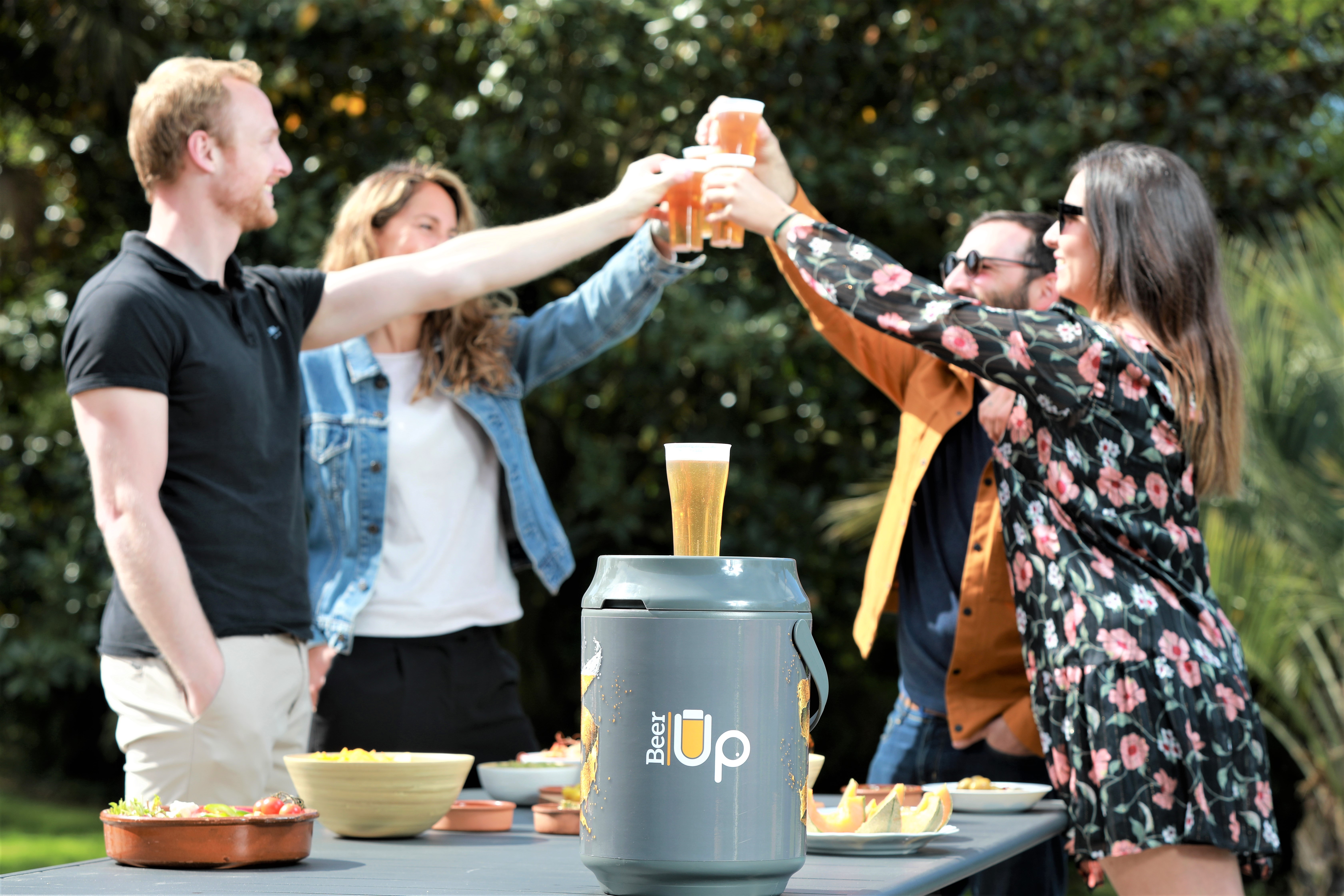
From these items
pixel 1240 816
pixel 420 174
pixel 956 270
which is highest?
pixel 420 174

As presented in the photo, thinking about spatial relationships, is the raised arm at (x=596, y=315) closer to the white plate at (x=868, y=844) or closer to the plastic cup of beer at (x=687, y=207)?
the plastic cup of beer at (x=687, y=207)

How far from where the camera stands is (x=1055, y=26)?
6102 mm

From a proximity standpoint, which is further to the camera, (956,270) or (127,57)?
(127,57)

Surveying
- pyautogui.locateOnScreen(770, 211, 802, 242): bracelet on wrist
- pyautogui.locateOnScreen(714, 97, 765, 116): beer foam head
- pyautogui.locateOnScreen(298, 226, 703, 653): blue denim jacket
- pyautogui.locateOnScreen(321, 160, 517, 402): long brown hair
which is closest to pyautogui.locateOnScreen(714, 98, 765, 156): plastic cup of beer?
pyautogui.locateOnScreen(714, 97, 765, 116): beer foam head

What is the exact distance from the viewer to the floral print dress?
7.14ft

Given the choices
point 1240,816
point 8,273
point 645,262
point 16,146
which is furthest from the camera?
point 16,146

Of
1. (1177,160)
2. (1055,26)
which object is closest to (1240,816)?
(1177,160)

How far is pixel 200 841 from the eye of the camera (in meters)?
1.54

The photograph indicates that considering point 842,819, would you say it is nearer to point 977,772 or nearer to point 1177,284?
point 977,772

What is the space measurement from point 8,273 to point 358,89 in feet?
7.61

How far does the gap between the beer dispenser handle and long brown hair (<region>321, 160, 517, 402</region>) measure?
6.07ft

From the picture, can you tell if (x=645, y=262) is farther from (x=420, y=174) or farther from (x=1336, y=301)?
(x=1336, y=301)

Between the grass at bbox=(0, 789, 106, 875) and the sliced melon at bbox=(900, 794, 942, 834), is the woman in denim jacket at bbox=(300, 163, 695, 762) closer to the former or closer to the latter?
the sliced melon at bbox=(900, 794, 942, 834)

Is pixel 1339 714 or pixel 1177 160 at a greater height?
pixel 1177 160
